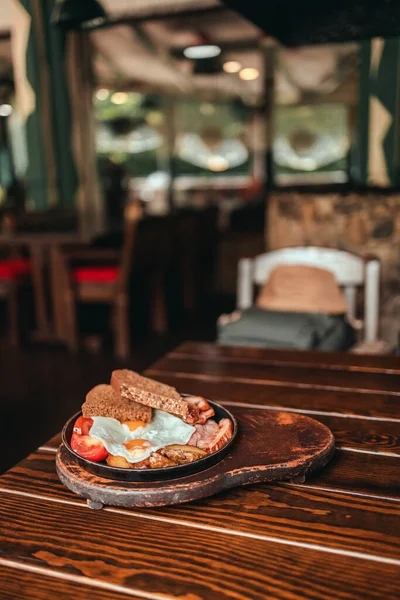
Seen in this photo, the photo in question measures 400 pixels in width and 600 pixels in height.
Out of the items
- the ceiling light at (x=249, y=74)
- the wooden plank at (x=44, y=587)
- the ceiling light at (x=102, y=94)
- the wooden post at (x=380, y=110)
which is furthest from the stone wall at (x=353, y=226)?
the ceiling light at (x=102, y=94)

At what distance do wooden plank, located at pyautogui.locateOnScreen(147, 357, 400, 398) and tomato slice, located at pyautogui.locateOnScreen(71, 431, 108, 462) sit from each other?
594 millimetres

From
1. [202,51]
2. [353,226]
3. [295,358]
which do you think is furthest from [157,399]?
[202,51]

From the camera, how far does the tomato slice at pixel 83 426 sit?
1.06 m

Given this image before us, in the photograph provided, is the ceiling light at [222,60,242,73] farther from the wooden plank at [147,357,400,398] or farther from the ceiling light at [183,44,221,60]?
the wooden plank at [147,357,400,398]

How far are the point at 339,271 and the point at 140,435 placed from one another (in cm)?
153

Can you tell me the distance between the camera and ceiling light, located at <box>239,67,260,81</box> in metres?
8.76

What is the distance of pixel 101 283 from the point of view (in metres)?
4.00

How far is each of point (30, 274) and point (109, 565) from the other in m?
3.94

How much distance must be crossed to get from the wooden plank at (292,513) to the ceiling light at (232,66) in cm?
806

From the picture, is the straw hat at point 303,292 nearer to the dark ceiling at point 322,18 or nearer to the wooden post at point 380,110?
the dark ceiling at point 322,18

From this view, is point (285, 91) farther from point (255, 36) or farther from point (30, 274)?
point (30, 274)

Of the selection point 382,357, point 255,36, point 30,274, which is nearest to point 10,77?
point 255,36

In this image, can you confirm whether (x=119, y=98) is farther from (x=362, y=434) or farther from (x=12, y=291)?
(x=362, y=434)

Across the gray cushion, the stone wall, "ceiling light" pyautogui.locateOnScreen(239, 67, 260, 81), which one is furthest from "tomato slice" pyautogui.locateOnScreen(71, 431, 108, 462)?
"ceiling light" pyautogui.locateOnScreen(239, 67, 260, 81)
